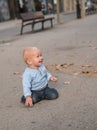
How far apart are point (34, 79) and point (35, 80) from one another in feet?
0.08

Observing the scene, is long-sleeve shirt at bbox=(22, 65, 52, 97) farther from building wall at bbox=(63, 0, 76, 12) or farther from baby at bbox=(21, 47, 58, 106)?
building wall at bbox=(63, 0, 76, 12)

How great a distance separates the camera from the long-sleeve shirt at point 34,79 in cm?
653

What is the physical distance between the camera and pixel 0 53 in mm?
13578

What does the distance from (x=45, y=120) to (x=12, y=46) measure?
969 centimetres

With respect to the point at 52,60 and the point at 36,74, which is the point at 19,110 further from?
the point at 52,60

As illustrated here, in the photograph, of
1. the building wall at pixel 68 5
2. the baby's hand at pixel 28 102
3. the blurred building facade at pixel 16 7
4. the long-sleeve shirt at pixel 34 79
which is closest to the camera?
the baby's hand at pixel 28 102

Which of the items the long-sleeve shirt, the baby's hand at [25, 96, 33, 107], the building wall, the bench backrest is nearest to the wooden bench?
the bench backrest

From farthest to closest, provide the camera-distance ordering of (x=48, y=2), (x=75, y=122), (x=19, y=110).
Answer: (x=48, y=2) < (x=19, y=110) < (x=75, y=122)

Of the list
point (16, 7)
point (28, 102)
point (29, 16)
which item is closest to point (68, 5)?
point (16, 7)

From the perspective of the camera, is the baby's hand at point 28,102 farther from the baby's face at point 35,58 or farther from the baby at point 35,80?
the baby's face at point 35,58

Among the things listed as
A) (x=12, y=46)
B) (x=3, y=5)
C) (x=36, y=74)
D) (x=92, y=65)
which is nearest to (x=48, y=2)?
(x=3, y=5)

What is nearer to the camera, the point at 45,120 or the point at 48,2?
the point at 45,120

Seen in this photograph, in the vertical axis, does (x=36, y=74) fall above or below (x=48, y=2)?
above

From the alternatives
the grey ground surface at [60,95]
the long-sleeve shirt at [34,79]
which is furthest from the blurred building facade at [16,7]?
the long-sleeve shirt at [34,79]
